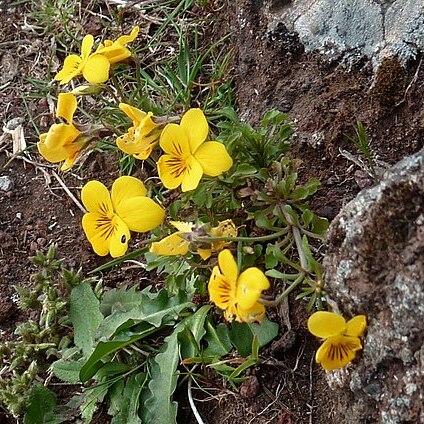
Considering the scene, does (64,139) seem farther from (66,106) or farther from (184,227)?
(184,227)

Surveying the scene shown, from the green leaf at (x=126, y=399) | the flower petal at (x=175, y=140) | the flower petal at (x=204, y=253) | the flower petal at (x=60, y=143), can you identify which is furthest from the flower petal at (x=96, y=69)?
the green leaf at (x=126, y=399)

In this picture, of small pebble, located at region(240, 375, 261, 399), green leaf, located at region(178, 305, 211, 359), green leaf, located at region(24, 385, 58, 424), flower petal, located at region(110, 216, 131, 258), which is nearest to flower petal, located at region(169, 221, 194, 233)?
flower petal, located at region(110, 216, 131, 258)

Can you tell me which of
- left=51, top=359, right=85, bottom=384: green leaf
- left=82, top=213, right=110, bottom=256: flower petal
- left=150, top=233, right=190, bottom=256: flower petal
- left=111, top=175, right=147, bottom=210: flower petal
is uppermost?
left=111, top=175, right=147, bottom=210: flower petal

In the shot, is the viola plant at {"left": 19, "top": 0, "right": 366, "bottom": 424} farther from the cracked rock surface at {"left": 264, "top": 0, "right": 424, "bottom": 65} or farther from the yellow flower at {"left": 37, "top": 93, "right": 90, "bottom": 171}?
the cracked rock surface at {"left": 264, "top": 0, "right": 424, "bottom": 65}

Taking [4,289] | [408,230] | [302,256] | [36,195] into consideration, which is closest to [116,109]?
[36,195]

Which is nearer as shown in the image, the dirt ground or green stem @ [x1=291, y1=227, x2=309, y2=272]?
green stem @ [x1=291, y1=227, x2=309, y2=272]

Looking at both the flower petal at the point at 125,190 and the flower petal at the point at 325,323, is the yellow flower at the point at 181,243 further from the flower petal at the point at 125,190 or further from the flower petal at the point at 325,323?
the flower petal at the point at 325,323
